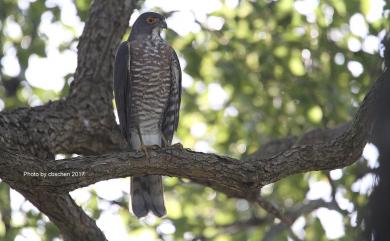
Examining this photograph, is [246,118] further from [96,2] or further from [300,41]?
[96,2]

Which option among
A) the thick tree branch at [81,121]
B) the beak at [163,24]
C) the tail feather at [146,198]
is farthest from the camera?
the beak at [163,24]

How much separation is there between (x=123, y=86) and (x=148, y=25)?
912 millimetres

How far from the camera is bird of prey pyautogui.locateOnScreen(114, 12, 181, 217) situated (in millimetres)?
5602

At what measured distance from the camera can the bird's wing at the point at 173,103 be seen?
6.02 meters

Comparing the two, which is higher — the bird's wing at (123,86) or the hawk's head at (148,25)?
the hawk's head at (148,25)

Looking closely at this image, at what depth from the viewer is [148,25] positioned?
20.2 ft

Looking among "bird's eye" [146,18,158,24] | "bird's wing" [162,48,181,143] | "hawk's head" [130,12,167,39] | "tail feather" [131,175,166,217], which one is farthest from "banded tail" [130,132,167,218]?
"bird's eye" [146,18,158,24]

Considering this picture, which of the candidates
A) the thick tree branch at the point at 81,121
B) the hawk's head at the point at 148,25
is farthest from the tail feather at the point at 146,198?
the hawk's head at the point at 148,25

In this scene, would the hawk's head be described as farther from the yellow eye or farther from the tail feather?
the tail feather

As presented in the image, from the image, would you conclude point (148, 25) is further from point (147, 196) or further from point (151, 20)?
point (147, 196)

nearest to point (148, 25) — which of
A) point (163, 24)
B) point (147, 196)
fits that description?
point (163, 24)

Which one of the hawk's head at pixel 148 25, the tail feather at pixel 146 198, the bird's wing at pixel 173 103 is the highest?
the hawk's head at pixel 148 25

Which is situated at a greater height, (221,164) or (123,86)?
(123,86)

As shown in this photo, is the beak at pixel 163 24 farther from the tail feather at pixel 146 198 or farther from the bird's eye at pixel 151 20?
the tail feather at pixel 146 198
